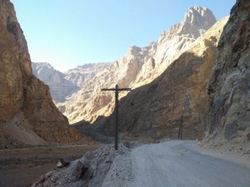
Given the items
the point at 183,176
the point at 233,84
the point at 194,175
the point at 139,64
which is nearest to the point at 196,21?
the point at 139,64

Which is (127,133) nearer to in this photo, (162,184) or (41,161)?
(41,161)

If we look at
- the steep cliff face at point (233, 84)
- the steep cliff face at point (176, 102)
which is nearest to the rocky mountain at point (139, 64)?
the steep cliff face at point (176, 102)

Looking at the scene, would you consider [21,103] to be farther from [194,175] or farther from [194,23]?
[194,23]

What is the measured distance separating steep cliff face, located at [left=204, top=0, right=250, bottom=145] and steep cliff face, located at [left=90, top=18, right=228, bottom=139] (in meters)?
31.9

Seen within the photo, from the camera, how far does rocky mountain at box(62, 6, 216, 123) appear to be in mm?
111938

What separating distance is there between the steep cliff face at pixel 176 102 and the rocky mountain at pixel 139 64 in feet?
70.1

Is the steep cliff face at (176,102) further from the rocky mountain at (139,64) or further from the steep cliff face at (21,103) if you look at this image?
the rocky mountain at (139,64)

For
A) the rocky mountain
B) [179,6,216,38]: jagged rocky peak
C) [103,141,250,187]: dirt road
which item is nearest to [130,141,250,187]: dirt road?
[103,141,250,187]: dirt road

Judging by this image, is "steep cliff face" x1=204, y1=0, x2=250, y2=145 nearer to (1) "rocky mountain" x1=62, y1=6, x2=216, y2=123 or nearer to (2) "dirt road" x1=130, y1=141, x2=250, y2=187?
(2) "dirt road" x1=130, y1=141, x2=250, y2=187

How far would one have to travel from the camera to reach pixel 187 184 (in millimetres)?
7305

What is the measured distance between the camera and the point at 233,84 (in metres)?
16.7

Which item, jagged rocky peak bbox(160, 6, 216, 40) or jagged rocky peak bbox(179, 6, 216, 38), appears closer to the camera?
jagged rocky peak bbox(160, 6, 216, 40)

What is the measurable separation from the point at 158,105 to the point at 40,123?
28617 millimetres

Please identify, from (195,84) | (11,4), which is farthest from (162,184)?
(11,4)
